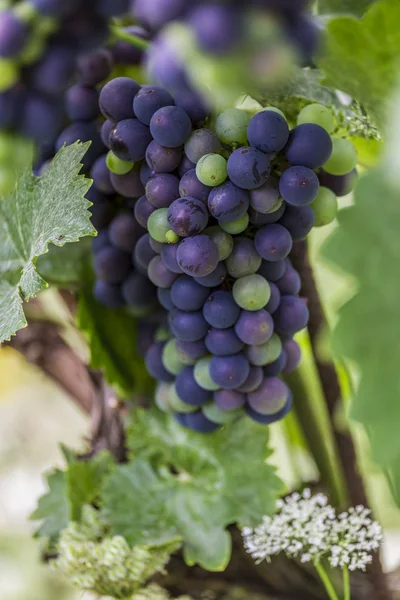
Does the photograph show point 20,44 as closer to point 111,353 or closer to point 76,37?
point 76,37

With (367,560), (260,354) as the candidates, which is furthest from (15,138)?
(367,560)

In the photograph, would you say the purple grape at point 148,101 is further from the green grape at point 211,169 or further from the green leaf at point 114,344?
the green leaf at point 114,344

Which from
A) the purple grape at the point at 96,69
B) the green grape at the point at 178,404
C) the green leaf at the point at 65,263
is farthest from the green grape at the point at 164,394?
the purple grape at the point at 96,69

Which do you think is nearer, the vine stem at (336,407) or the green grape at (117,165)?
the green grape at (117,165)

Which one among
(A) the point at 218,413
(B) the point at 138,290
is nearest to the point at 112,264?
(B) the point at 138,290

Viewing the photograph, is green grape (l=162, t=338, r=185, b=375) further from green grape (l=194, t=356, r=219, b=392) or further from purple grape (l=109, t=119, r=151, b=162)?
purple grape (l=109, t=119, r=151, b=162)

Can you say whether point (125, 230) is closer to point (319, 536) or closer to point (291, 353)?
point (291, 353)

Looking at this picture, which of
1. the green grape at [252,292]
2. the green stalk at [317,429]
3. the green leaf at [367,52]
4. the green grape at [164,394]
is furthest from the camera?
the green stalk at [317,429]
